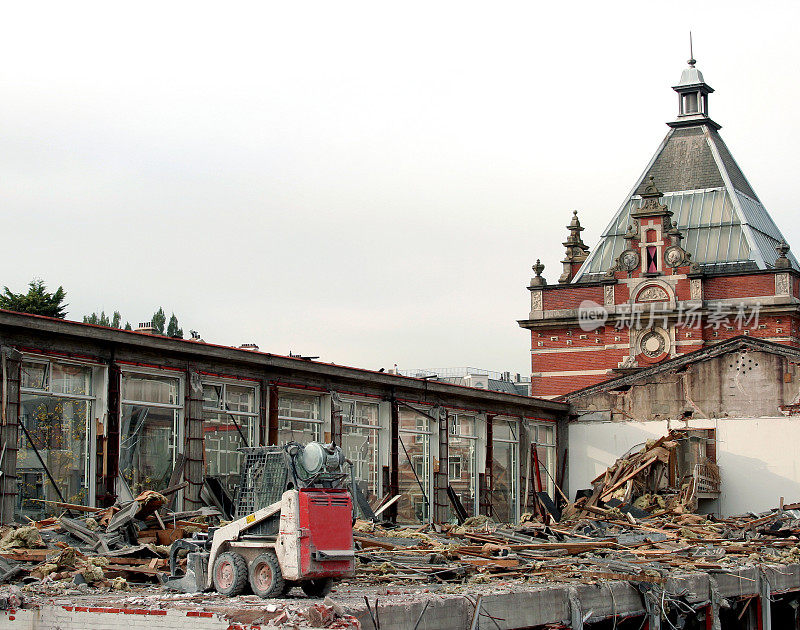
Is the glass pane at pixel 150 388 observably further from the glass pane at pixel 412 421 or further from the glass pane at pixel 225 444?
the glass pane at pixel 412 421

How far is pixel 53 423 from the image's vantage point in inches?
906

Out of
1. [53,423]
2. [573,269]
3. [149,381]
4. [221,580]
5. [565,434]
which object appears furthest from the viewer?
[573,269]

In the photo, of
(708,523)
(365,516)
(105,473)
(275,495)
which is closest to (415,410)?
(365,516)

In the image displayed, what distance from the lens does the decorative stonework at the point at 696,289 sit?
56719 millimetres

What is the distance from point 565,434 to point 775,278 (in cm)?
1999

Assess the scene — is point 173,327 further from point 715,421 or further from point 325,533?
point 325,533

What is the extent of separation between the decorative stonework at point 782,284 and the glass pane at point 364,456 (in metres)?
30.1

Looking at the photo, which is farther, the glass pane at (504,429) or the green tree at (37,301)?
the green tree at (37,301)

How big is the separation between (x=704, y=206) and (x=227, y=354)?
40.7m

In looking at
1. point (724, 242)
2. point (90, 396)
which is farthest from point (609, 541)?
point (724, 242)

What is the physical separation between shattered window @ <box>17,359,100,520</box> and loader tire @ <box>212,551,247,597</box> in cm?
845

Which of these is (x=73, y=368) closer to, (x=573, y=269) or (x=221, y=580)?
(x=221, y=580)

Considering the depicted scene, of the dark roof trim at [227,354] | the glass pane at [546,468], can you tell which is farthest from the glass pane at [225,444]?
the glass pane at [546,468]

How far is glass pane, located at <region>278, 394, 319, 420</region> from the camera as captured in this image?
94.6ft
